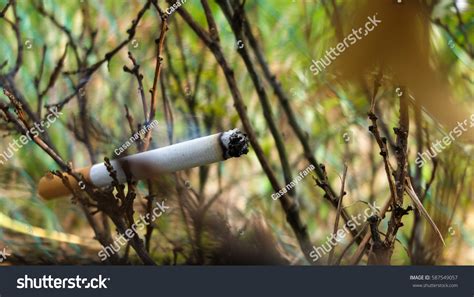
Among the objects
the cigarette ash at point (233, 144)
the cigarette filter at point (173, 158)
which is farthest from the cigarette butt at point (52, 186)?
the cigarette ash at point (233, 144)

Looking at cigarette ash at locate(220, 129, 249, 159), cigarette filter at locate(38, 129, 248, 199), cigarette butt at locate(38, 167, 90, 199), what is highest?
cigarette butt at locate(38, 167, 90, 199)

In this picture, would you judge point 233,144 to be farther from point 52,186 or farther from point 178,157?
point 52,186

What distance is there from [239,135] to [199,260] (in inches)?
14.8

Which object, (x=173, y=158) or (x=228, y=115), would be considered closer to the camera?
(x=173, y=158)

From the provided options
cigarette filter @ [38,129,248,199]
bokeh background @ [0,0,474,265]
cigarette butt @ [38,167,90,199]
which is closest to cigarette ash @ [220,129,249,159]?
cigarette filter @ [38,129,248,199]

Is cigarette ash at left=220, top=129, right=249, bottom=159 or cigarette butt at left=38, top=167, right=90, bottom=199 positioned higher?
cigarette butt at left=38, top=167, right=90, bottom=199

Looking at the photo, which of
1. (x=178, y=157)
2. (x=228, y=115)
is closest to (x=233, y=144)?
(x=178, y=157)

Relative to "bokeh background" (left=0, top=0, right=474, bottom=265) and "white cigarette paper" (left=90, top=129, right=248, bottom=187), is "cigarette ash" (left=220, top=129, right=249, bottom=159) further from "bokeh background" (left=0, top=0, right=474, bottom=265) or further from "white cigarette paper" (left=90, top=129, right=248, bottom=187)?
"bokeh background" (left=0, top=0, right=474, bottom=265)

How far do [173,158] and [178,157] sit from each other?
1cm

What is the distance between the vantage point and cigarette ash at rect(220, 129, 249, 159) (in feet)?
5.49

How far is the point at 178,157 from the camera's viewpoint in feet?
5.68

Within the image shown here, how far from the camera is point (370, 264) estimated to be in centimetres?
163

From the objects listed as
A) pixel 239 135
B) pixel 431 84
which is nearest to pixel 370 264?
pixel 239 135

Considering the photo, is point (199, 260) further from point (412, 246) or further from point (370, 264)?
point (412, 246)
